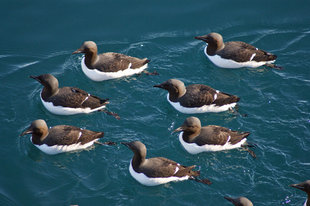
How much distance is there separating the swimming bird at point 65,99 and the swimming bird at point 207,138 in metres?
2.49

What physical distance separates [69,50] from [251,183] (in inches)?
346

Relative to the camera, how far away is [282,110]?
48.6 ft

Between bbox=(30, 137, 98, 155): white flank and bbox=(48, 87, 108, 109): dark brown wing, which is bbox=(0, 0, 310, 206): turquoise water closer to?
bbox=(30, 137, 98, 155): white flank

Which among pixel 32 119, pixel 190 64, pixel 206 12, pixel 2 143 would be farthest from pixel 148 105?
pixel 206 12

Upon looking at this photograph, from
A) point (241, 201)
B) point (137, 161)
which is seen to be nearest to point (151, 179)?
point (137, 161)

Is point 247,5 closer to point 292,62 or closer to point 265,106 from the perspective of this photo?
point 292,62

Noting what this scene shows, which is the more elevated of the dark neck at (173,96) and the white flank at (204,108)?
the dark neck at (173,96)

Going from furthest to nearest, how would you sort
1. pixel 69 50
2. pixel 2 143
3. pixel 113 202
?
pixel 69 50 → pixel 2 143 → pixel 113 202

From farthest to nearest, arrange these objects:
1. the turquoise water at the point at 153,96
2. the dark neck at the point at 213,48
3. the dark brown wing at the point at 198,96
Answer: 1. the dark neck at the point at 213,48
2. the dark brown wing at the point at 198,96
3. the turquoise water at the point at 153,96

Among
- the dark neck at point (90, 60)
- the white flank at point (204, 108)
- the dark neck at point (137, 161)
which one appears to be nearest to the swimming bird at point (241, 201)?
the dark neck at point (137, 161)

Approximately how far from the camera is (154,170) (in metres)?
12.7

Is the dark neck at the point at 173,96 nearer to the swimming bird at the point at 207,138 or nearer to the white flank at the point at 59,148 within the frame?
the swimming bird at the point at 207,138

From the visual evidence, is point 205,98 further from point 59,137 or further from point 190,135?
point 59,137

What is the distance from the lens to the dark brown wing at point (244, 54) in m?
16.5
